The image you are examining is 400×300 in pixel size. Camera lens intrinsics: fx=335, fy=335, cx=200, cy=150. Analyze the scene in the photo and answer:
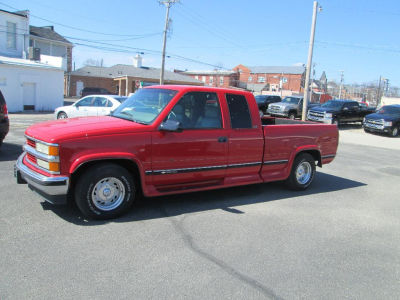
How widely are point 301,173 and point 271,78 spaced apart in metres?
92.9

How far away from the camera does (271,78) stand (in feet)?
313

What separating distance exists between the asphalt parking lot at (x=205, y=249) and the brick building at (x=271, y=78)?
8057 cm

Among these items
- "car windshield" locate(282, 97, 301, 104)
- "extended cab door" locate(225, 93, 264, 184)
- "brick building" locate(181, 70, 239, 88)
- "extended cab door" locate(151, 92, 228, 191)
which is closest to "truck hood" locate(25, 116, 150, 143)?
"extended cab door" locate(151, 92, 228, 191)

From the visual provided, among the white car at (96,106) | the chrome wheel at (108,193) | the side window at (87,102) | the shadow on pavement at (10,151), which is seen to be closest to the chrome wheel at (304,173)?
the chrome wheel at (108,193)

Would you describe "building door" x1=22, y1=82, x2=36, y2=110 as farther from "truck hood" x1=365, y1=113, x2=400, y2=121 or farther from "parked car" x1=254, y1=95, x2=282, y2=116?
"truck hood" x1=365, y1=113, x2=400, y2=121

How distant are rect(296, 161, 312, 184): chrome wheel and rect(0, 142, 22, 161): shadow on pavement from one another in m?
6.52

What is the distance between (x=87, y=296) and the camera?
293 cm

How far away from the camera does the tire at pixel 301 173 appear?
21.6ft

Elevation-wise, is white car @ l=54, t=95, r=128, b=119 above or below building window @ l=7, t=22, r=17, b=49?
below

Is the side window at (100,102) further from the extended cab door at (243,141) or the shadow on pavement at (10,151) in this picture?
the extended cab door at (243,141)

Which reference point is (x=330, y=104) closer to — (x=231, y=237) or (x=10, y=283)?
(x=231, y=237)

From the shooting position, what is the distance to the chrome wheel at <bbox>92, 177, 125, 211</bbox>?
4.48 metres

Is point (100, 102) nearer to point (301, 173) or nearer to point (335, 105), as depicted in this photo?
point (301, 173)

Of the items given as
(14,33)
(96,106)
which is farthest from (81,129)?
(14,33)
